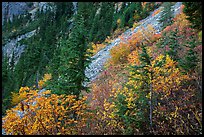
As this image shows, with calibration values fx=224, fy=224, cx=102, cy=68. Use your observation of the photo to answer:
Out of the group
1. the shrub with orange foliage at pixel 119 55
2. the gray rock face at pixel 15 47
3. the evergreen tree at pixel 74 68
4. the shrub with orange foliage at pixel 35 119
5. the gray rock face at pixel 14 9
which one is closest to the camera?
the shrub with orange foliage at pixel 35 119

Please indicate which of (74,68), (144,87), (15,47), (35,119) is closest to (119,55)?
(74,68)

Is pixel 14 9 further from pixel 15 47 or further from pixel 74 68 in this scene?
pixel 74 68

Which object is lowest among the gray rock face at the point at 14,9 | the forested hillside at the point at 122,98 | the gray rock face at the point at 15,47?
the gray rock face at the point at 15,47

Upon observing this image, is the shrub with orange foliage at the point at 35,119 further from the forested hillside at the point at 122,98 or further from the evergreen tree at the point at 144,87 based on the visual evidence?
the evergreen tree at the point at 144,87

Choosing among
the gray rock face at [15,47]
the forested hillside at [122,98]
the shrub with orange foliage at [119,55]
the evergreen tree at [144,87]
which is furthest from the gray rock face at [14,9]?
the evergreen tree at [144,87]

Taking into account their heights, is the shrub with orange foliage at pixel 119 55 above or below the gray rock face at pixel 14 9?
above

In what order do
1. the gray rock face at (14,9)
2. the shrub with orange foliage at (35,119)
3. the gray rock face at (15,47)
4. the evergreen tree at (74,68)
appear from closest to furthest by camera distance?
the shrub with orange foliage at (35,119) → the evergreen tree at (74,68) → the gray rock face at (15,47) → the gray rock face at (14,9)

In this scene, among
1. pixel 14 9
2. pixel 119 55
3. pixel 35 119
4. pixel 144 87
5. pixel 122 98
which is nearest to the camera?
pixel 35 119

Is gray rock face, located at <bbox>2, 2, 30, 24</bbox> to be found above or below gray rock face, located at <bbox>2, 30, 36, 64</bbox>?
above

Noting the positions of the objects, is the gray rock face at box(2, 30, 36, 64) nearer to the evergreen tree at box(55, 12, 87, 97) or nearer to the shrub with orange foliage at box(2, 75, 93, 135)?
the evergreen tree at box(55, 12, 87, 97)

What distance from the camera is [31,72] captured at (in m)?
54.8

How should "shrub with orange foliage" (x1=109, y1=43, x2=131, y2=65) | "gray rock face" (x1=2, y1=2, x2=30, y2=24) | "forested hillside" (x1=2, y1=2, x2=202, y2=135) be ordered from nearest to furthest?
"forested hillside" (x1=2, y1=2, x2=202, y2=135) → "shrub with orange foliage" (x1=109, y1=43, x2=131, y2=65) → "gray rock face" (x1=2, y1=2, x2=30, y2=24)

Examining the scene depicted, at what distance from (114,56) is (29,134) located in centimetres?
1791

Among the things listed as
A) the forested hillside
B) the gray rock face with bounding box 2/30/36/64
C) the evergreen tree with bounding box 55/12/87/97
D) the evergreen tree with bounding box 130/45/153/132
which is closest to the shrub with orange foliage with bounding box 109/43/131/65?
the forested hillside
